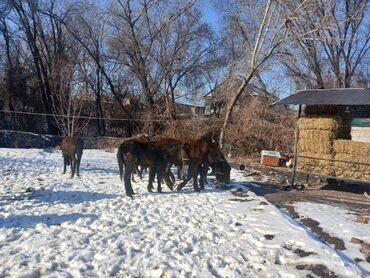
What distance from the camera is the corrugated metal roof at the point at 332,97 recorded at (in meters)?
10.3

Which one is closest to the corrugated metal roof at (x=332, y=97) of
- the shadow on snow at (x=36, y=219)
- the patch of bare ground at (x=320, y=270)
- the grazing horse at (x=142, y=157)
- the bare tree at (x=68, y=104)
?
the grazing horse at (x=142, y=157)

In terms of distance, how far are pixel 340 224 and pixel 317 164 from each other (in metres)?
5.35

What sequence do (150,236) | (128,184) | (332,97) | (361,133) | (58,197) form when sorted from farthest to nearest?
(361,133), (332,97), (128,184), (58,197), (150,236)

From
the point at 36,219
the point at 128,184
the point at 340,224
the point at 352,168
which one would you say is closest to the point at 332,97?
the point at 352,168

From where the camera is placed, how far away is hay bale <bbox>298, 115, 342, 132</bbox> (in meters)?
11.7

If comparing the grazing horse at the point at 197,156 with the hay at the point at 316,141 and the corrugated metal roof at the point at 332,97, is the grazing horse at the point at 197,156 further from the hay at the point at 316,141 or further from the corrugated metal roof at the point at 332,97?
the hay at the point at 316,141

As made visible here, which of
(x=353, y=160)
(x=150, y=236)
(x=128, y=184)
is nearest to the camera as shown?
(x=150, y=236)

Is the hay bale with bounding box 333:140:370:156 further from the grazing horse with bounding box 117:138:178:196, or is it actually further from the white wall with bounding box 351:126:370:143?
the grazing horse with bounding box 117:138:178:196

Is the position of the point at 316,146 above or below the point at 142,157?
above

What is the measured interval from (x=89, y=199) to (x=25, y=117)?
18.7 meters

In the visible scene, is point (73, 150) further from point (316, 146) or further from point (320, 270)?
point (320, 270)

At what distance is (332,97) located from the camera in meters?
11.0

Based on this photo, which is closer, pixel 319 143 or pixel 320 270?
pixel 320 270

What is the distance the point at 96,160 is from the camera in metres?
14.1
